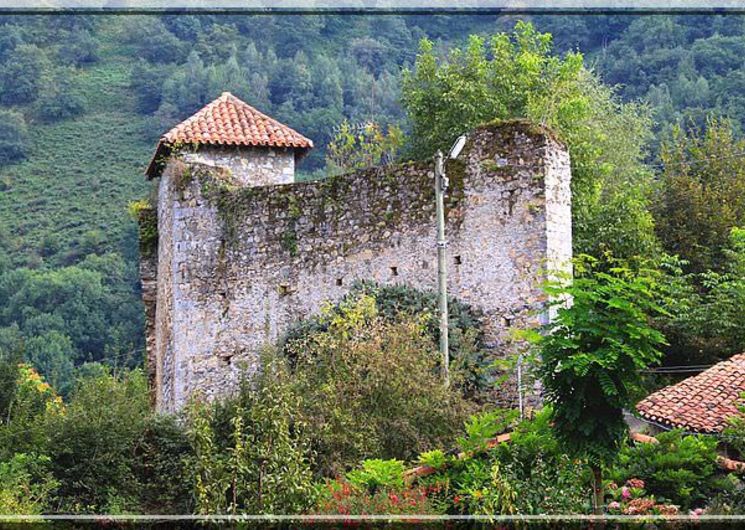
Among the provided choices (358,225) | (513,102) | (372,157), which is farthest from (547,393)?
(372,157)

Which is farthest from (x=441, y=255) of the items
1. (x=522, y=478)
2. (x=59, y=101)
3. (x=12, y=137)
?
(x=12, y=137)

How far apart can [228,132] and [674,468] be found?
37.4ft

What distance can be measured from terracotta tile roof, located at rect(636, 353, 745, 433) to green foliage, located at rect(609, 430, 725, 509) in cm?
198

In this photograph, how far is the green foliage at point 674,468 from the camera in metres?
12.9

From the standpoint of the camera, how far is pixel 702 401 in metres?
16.8

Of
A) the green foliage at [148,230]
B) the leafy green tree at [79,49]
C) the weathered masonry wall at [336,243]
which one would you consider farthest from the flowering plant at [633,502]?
the green foliage at [148,230]

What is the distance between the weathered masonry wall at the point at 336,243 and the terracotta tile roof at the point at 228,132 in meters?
0.46

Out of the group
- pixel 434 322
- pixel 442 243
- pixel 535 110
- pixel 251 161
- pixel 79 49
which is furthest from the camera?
pixel 535 110

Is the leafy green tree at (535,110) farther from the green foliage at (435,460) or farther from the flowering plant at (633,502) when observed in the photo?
the flowering plant at (633,502)

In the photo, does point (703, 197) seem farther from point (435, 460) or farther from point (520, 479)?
point (520, 479)

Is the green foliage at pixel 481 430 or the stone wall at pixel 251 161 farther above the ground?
the stone wall at pixel 251 161

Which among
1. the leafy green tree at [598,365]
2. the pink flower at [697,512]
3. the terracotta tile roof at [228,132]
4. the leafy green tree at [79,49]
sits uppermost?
the leafy green tree at [79,49]

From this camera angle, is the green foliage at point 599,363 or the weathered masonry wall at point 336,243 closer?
the green foliage at point 599,363

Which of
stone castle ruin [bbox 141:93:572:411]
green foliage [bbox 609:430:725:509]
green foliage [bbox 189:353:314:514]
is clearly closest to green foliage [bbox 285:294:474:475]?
green foliage [bbox 189:353:314:514]
